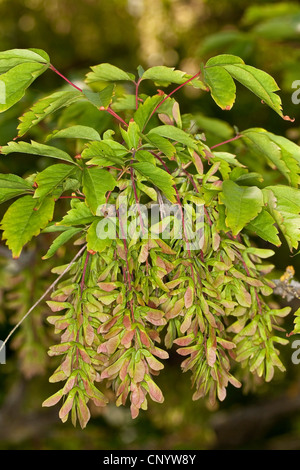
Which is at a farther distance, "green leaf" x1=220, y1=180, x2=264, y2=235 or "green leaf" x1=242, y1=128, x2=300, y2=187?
"green leaf" x1=242, y1=128, x2=300, y2=187

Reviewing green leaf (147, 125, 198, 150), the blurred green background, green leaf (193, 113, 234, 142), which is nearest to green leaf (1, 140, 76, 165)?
green leaf (147, 125, 198, 150)

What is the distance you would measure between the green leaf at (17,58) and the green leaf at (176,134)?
19cm

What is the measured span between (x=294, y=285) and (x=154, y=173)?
1.08 feet

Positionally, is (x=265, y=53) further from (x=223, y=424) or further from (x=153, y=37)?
(x=223, y=424)

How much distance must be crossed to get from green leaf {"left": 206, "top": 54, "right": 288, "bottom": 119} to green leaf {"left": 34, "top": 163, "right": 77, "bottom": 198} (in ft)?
0.82

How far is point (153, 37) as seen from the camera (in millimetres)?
2229

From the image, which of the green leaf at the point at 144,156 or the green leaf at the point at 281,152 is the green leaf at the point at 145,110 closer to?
the green leaf at the point at 144,156

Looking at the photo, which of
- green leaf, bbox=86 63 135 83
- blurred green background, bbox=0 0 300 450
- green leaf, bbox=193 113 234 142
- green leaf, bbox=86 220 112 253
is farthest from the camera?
blurred green background, bbox=0 0 300 450

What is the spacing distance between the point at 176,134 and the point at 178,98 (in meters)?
1.45

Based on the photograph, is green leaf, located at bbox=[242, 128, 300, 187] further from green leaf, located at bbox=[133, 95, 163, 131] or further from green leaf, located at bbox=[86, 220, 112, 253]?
green leaf, located at bbox=[86, 220, 112, 253]

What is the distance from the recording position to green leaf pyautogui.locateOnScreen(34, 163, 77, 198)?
2.07 ft

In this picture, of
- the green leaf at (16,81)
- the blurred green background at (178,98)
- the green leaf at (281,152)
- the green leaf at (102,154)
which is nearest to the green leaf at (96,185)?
the green leaf at (102,154)

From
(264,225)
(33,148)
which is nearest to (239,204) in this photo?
(264,225)
